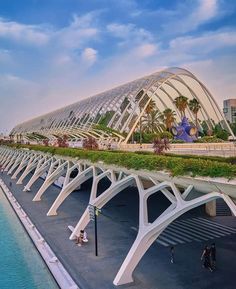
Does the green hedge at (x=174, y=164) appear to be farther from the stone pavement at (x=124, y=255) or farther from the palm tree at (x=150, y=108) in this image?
the palm tree at (x=150, y=108)

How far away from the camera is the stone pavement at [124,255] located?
55.4 ft

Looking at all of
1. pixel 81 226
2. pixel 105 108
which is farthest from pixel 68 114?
pixel 81 226

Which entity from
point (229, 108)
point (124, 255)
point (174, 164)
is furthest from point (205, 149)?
point (229, 108)

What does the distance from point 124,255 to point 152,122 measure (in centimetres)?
6966

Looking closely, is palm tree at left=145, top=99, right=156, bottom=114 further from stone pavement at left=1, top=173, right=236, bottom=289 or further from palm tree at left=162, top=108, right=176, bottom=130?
stone pavement at left=1, top=173, right=236, bottom=289

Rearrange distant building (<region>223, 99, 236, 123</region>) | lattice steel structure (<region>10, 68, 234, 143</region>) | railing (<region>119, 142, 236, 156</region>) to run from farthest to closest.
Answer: distant building (<region>223, 99, 236, 123</region>) < lattice steel structure (<region>10, 68, 234, 143</region>) < railing (<region>119, 142, 236, 156</region>)

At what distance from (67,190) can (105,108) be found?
1988 inches

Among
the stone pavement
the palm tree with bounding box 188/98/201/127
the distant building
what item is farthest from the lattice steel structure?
the distant building

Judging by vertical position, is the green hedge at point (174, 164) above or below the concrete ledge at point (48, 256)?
above

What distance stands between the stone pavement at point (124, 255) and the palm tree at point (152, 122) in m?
55.6

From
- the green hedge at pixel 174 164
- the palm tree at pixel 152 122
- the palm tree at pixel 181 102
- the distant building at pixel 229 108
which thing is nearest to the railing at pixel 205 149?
the green hedge at pixel 174 164

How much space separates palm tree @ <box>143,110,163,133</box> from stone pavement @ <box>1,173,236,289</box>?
55617mm

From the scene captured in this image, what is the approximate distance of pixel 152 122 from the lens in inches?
3494

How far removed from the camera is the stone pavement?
55.4 feet
